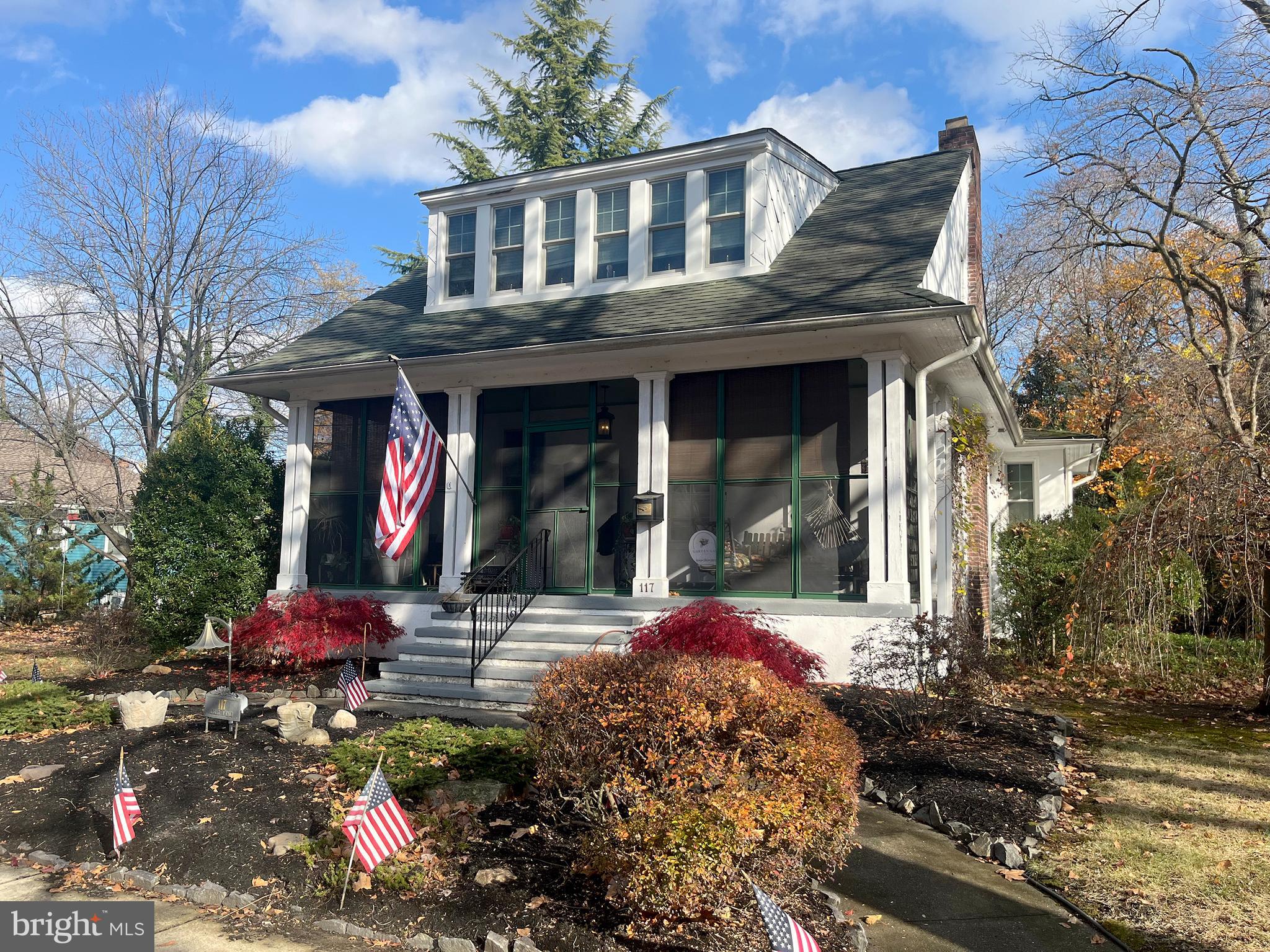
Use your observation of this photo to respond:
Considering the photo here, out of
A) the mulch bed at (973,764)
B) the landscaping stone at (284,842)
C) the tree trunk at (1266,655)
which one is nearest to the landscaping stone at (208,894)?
the landscaping stone at (284,842)

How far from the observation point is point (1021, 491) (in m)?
18.7

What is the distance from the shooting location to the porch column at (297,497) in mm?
13570

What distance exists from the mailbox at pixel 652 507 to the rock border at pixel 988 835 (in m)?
5.29

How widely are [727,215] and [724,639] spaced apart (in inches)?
280

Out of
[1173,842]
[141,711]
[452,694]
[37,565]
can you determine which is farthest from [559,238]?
[37,565]

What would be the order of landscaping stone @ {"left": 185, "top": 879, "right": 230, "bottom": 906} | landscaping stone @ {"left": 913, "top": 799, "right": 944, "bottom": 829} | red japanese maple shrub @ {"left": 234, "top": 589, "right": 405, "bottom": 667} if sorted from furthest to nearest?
red japanese maple shrub @ {"left": 234, "top": 589, "right": 405, "bottom": 667}, landscaping stone @ {"left": 913, "top": 799, "right": 944, "bottom": 829}, landscaping stone @ {"left": 185, "top": 879, "right": 230, "bottom": 906}

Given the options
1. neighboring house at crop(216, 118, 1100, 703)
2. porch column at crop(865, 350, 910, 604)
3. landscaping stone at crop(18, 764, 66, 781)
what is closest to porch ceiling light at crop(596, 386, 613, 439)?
neighboring house at crop(216, 118, 1100, 703)

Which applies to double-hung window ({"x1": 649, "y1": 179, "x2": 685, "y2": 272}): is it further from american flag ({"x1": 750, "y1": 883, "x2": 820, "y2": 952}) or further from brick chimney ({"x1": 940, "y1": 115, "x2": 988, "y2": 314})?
american flag ({"x1": 750, "y1": 883, "x2": 820, "y2": 952})

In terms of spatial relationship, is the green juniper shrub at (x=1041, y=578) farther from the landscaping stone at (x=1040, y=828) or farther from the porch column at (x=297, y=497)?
the porch column at (x=297, y=497)

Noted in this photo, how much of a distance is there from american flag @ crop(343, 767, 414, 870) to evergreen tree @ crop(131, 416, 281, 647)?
31.8 feet

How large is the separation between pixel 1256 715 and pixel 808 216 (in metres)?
9.11

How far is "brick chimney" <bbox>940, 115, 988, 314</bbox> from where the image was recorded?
49.8 ft

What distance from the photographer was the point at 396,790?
5.89 m

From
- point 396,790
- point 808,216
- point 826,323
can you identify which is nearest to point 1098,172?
point 808,216
